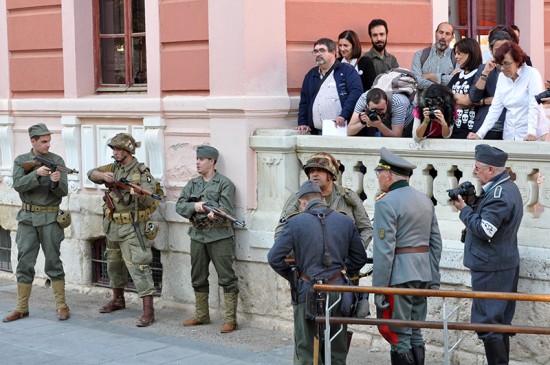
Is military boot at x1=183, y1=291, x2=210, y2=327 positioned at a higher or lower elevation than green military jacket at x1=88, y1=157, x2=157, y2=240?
lower

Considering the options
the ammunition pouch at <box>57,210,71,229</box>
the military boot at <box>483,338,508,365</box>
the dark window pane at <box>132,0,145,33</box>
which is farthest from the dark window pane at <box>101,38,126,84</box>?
the military boot at <box>483,338,508,365</box>

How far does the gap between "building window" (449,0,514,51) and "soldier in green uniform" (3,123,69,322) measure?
524 cm

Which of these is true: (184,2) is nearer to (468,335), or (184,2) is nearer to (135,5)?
(135,5)

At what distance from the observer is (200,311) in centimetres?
1200

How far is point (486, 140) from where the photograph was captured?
10109 millimetres

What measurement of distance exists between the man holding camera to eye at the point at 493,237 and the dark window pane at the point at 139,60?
5467 millimetres

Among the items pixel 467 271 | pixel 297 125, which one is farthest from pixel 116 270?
pixel 467 271

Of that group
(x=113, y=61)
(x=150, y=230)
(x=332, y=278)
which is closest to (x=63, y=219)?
(x=150, y=230)

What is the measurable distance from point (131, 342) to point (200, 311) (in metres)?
0.90

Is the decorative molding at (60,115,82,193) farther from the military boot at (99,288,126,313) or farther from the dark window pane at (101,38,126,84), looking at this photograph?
the military boot at (99,288,126,313)

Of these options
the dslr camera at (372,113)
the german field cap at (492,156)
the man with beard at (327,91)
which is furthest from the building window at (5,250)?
the german field cap at (492,156)

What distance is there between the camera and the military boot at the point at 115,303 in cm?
1288

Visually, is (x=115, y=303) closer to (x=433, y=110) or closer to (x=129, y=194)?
(x=129, y=194)

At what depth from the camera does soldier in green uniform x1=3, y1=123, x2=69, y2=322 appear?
40.8ft
